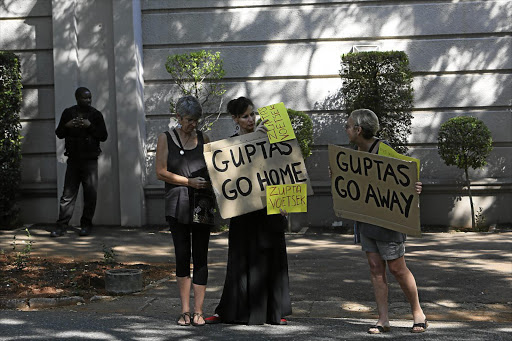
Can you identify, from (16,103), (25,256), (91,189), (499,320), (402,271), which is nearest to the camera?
(402,271)

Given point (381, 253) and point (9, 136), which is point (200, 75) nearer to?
point (9, 136)

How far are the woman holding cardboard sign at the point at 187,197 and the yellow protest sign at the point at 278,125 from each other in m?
0.63

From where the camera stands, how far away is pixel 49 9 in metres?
14.0

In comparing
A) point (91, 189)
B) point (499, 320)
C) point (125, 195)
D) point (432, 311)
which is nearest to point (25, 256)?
point (91, 189)

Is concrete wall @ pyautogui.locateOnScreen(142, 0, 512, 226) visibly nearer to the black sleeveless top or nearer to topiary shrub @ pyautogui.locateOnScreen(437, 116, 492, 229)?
topiary shrub @ pyautogui.locateOnScreen(437, 116, 492, 229)

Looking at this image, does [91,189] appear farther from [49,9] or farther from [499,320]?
[499,320]

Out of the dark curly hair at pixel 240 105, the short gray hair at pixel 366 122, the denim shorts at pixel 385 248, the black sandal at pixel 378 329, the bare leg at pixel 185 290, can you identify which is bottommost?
the black sandal at pixel 378 329

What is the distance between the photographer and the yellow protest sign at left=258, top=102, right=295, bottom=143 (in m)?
6.73

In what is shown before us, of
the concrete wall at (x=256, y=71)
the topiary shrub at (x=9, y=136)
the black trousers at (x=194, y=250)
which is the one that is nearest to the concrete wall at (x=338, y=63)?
the concrete wall at (x=256, y=71)

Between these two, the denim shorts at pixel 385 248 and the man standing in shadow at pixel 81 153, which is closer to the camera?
the denim shorts at pixel 385 248

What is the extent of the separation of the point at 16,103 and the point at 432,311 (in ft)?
28.1

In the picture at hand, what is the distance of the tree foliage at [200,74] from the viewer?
1338cm

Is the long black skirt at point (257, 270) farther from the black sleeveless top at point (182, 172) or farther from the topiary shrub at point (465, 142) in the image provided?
the topiary shrub at point (465, 142)

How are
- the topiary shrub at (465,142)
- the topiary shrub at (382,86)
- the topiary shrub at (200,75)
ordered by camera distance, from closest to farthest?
1. the topiary shrub at (465,142)
2. the topiary shrub at (382,86)
3. the topiary shrub at (200,75)
